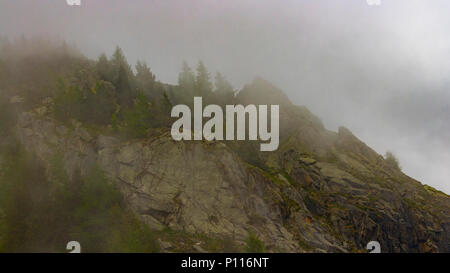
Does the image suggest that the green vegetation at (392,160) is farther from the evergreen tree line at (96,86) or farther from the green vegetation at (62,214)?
the green vegetation at (62,214)

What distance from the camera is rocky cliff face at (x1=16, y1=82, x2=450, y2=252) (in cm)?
4009

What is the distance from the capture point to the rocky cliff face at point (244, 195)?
40094 millimetres

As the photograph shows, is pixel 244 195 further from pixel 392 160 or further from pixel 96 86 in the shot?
pixel 392 160

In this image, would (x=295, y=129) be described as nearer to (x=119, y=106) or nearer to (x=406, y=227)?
(x=406, y=227)

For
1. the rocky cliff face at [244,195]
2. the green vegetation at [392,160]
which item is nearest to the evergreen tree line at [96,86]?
the rocky cliff face at [244,195]

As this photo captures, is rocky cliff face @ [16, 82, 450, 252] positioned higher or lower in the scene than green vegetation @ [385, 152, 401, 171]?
lower

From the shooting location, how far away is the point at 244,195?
4353 cm

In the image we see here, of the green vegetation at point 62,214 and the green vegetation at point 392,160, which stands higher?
the green vegetation at point 392,160

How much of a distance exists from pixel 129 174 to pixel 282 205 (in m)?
26.2

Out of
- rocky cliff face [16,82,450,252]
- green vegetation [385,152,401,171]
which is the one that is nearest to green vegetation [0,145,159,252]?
rocky cliff face [16,82,450,252]

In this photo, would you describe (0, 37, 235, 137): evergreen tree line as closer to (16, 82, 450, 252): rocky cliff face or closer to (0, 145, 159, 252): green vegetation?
(16, 82, 450, 252): rocky cliff face

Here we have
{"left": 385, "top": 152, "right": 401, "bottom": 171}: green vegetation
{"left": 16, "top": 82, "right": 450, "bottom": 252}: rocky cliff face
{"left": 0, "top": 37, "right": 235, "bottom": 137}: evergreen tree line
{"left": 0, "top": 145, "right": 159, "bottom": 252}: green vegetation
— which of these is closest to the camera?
{"left": 0, "top": 145, "right": 159, "bottom": 252}: green vegetation

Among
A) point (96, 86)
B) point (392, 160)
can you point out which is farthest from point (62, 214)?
point (392, 160)

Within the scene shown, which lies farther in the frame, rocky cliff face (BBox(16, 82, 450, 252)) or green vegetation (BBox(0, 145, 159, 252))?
rocky cliff face (BBox(16, 82, 450, 252))
